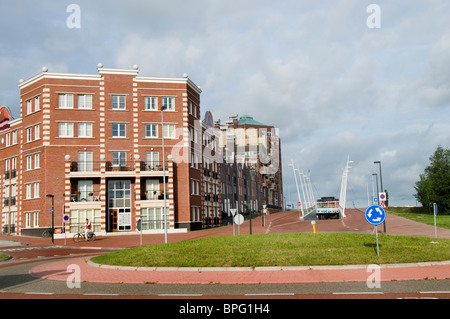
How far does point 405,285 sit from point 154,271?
8994 mm

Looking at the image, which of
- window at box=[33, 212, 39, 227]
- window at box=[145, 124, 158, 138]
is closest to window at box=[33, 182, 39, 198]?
window at box=[33, 212, 39, 227]

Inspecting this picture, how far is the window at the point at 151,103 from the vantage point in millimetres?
51797

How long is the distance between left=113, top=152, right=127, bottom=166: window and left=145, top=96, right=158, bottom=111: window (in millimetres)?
6063

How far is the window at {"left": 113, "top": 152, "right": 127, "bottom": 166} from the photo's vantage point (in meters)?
49.9

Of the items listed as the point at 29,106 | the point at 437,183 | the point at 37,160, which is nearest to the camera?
the point at 37,160

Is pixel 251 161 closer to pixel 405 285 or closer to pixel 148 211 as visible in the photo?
pixel 148 211

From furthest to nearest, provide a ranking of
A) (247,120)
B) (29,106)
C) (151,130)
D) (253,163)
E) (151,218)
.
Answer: (247,120), (253,163), (151,130), (29,106), (151,218)

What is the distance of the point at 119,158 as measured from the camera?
50.1 meters

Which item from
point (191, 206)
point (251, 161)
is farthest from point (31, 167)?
point (251, 161)

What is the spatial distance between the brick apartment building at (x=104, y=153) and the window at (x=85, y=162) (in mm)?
103

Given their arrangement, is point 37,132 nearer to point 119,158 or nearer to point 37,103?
point 37,103

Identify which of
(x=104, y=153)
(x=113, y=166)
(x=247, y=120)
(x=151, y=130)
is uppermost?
(x=247, y=120)

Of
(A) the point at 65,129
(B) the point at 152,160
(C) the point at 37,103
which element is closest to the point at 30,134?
(C) the point at 37,103

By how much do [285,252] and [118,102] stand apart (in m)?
36.9
